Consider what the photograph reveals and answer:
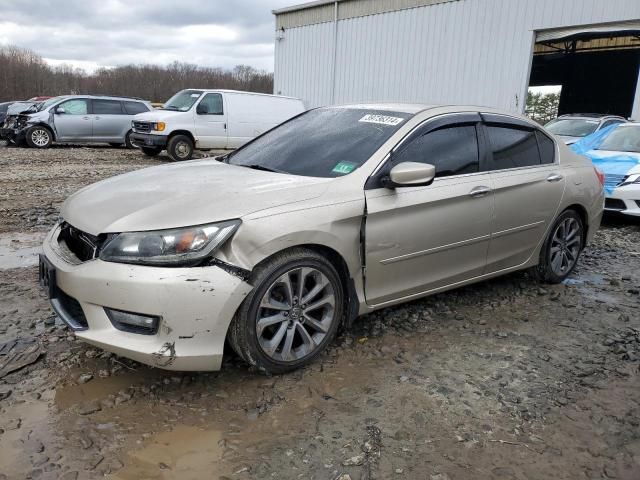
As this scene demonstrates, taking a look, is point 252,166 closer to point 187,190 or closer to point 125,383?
point 187,190

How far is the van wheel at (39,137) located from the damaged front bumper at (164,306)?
47.6ft

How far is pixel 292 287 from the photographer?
2.97m

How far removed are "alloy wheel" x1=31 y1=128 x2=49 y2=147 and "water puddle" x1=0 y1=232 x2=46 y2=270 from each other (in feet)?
34.9

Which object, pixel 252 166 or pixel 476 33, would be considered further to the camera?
pixel 476 33

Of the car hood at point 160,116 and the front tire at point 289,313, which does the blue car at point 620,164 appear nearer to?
the front tire at point 289,313

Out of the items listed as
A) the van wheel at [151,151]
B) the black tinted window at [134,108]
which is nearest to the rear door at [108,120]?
the black tinted window at [134,108]

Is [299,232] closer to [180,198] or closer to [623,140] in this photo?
[180,198]

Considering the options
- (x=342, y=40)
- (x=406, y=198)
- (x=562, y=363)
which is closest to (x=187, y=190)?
(x=406, y=198)

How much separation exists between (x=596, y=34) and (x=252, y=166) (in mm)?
14837

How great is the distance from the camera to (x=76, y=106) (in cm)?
1554

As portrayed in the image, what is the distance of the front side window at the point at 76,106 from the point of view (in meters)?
15.5

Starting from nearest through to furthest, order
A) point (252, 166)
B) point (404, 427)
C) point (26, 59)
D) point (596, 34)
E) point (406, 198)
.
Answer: point (404, 427)
point (406, 198)
point (252, 166)
point (596, 34)
point (26, 59)

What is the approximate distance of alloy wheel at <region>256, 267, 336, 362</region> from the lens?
2900 millimetres

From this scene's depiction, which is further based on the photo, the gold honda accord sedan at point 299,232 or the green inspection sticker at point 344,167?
the green inspection sticker at point 344,167
